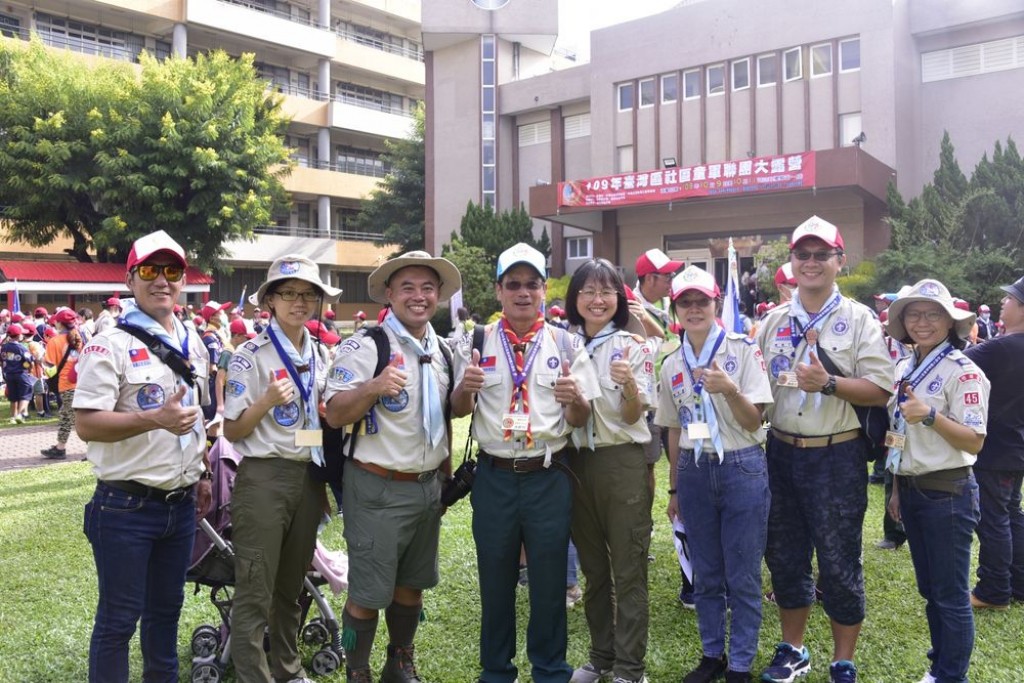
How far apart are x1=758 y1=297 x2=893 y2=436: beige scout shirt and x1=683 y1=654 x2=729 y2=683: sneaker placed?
1290 mm

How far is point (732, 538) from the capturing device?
3.93m

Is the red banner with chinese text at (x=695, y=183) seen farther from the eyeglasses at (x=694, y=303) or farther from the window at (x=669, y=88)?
the eyeglasses at (x=694, y=303)

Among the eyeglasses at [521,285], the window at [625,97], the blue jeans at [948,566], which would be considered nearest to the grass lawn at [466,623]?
the blue jeans at [948,566]

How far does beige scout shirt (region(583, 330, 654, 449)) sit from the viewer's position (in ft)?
13.0

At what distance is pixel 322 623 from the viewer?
468 centimetres

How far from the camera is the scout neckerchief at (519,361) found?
378 centimetres

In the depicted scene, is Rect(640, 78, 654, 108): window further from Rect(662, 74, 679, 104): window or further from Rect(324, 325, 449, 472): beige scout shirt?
Rect(324, 325, 449, 472): beige scout shirt

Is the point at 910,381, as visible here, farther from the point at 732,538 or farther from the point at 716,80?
the point at 716,80

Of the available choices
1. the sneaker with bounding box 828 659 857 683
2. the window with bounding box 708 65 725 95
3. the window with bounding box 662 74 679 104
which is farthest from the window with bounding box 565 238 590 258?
the sneaker with bounding box 828 659 857 683

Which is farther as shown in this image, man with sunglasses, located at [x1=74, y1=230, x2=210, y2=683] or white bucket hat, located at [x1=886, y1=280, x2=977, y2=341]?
white bucket hat, located at [x1=886, y1=280, x2=977, y2=341]

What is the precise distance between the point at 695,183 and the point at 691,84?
243 inches

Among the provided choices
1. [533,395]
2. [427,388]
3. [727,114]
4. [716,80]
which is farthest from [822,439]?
[716,80]

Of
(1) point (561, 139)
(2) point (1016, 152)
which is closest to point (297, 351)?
(2) point (1016, 152)

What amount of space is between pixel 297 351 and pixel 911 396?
3.07 metres
